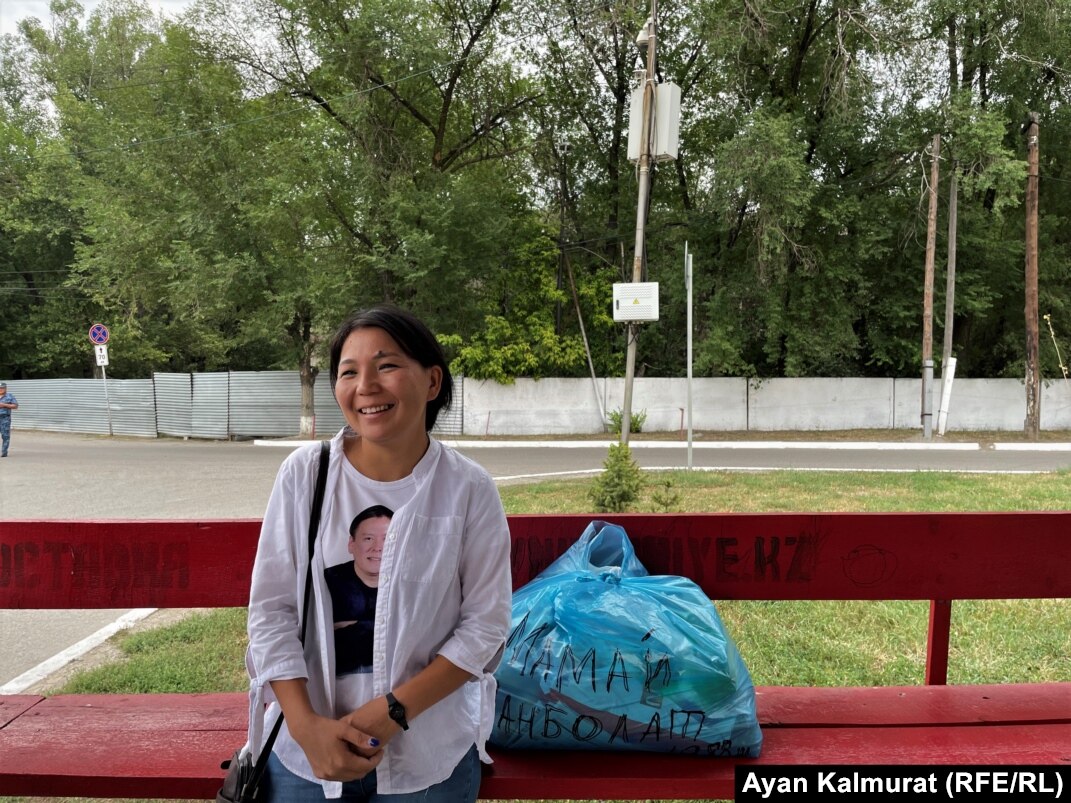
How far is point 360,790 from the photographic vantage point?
1.57 m

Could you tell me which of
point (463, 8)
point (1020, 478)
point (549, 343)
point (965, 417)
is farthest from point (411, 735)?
point (965, 417)

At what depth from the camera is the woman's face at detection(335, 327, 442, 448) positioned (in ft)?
5.25

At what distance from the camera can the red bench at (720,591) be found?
6.54 ft

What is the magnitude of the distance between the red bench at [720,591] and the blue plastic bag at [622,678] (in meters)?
0.07

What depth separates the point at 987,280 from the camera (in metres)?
20.9

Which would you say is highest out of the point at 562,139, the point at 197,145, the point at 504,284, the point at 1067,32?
the point at 1067,32

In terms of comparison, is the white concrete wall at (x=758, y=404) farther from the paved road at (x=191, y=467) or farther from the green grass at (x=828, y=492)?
the green grass at (x=828, y=492)

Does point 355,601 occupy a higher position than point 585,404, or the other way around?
point 355,601

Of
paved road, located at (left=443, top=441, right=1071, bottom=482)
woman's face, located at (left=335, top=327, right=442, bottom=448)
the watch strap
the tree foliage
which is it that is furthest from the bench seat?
the tree foliage

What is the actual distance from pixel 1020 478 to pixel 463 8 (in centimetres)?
1678

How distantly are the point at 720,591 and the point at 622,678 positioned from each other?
60 centimetres

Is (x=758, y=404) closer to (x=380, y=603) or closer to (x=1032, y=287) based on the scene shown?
(x=1032, y=287)

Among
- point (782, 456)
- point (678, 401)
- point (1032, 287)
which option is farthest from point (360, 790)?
point (1032, 287)

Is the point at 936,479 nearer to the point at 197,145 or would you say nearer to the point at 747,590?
the point at 747,590
